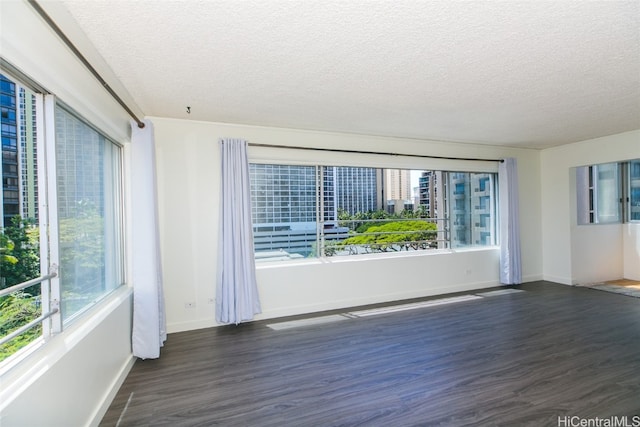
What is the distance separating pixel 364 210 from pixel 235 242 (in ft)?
6.65

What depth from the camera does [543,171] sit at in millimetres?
5785

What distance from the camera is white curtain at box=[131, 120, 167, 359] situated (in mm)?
2801

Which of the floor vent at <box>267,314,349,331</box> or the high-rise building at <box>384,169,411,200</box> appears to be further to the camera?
the high-rise building at <box>384,169,411,200</box>

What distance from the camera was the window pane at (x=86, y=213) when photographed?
1.94 metres

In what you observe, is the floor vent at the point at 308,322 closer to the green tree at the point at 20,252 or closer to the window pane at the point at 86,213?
the window pane at the point at 86,213

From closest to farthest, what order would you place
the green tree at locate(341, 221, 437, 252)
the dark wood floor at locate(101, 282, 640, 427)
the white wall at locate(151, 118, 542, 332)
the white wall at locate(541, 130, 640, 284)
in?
the dark wood floor at locate(101, 282, 640, 427), the white wall at locate(151, 118, 542, 332), the green tree at locate(341, 221, 437, 252), the white wall at locate(541, 130, 640, 284)

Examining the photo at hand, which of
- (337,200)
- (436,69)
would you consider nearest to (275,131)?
(337,200)

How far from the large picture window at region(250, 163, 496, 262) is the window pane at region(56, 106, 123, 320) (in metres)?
1.58

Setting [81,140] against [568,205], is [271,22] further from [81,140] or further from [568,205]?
[568,205]

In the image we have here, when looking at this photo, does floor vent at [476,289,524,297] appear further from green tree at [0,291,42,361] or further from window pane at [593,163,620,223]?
green tree at [0,291,42,361]

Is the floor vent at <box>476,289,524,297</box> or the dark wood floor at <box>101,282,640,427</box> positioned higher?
the floor vent at <box>476,289,524,297</box>

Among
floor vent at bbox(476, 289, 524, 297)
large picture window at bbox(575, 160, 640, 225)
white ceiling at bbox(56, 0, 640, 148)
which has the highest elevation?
white ceiling at bbox(56, 0, 640, 148)

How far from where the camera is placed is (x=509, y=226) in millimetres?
5266

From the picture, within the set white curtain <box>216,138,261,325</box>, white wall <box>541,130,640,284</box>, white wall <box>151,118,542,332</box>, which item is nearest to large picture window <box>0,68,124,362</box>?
white wall <box>151,118,542,332</box>
